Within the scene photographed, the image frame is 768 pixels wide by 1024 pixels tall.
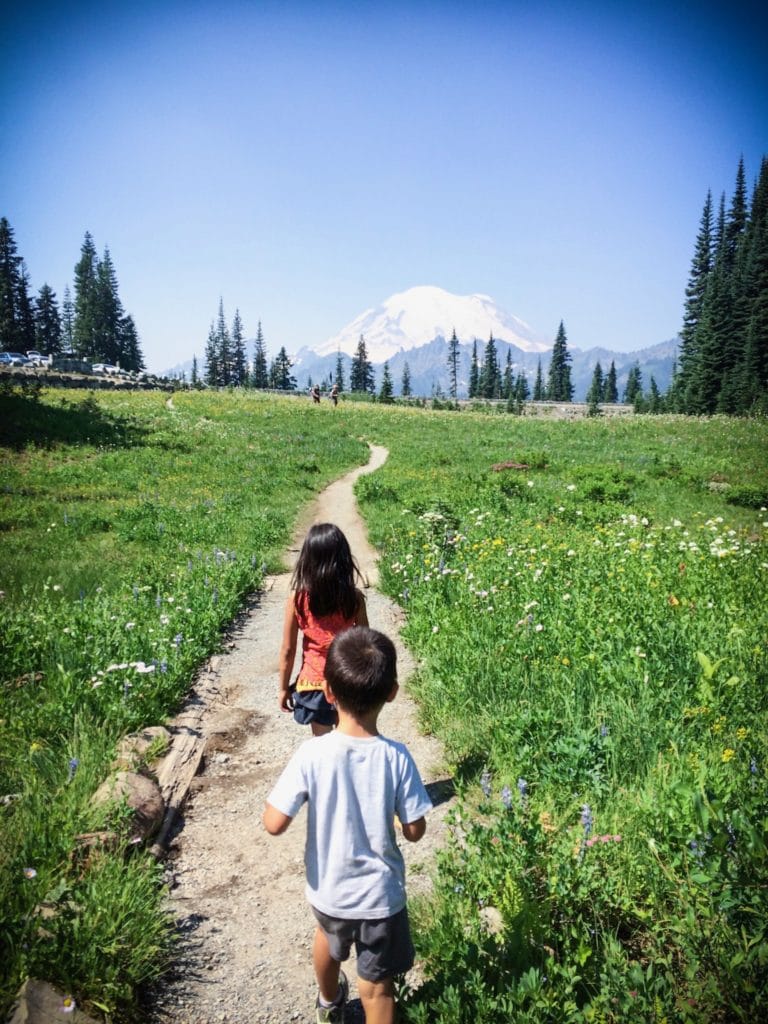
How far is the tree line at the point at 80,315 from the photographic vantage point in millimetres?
85688

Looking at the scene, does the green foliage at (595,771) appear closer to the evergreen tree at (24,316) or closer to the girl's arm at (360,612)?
the girl's arm at (360,612)

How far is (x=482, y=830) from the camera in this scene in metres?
3.25

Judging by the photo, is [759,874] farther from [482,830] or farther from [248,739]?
[248,739]

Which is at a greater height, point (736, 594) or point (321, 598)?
point (321, 598)

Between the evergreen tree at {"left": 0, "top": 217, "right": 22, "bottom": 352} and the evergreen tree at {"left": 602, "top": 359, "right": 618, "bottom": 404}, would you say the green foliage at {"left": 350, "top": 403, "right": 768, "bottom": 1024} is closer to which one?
the evergreen tree at {"left": 0, "top": 217, "right": 22, "bottom": 352}

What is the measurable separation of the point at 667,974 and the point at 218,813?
3244mm

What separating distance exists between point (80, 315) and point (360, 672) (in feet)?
367

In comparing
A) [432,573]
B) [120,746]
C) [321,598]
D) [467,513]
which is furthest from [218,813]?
[467,513]

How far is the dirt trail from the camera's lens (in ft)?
9.54

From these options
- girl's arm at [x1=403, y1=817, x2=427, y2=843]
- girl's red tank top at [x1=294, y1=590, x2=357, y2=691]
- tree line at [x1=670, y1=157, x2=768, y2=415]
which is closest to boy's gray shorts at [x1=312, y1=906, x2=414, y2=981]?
girl's arm at [x1=403, y1=817, x2=427, y2=843]

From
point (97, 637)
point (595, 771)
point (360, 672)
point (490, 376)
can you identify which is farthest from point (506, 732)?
point (490, 376)

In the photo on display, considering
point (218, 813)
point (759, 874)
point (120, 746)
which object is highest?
point (759, 874)

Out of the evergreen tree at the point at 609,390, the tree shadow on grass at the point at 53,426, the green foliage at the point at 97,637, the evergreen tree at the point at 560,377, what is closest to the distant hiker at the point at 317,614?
the green foliage at the point at 97,637

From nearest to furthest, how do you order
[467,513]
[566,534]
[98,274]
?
[566,534]
[467,513]
[98,274]
